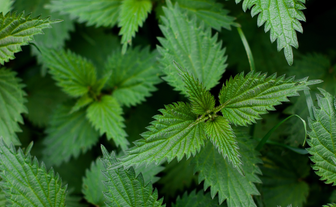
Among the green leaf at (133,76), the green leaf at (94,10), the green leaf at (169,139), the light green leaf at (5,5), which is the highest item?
the light green leaf at (5,5)

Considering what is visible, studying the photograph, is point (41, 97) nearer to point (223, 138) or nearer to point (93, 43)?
point (93, 43)

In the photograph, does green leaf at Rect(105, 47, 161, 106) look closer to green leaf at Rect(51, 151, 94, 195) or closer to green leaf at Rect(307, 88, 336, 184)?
green leaf at Rect(51, 151, 94, 195)

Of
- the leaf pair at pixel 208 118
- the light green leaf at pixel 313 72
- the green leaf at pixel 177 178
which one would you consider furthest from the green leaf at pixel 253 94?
the green leaf at pixel 177 178

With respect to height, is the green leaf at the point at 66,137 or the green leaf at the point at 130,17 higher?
the green leaf at the point at 130,17

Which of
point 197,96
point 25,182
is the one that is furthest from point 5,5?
point 197,96

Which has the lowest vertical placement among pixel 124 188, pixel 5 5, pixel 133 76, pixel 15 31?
pixel 124 188

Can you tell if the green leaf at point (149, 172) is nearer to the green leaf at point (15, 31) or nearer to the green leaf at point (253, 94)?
the green leaf at point (253, 94)

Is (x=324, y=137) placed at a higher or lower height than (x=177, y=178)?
higher

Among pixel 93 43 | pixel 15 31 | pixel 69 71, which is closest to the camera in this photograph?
pixel 15 31
